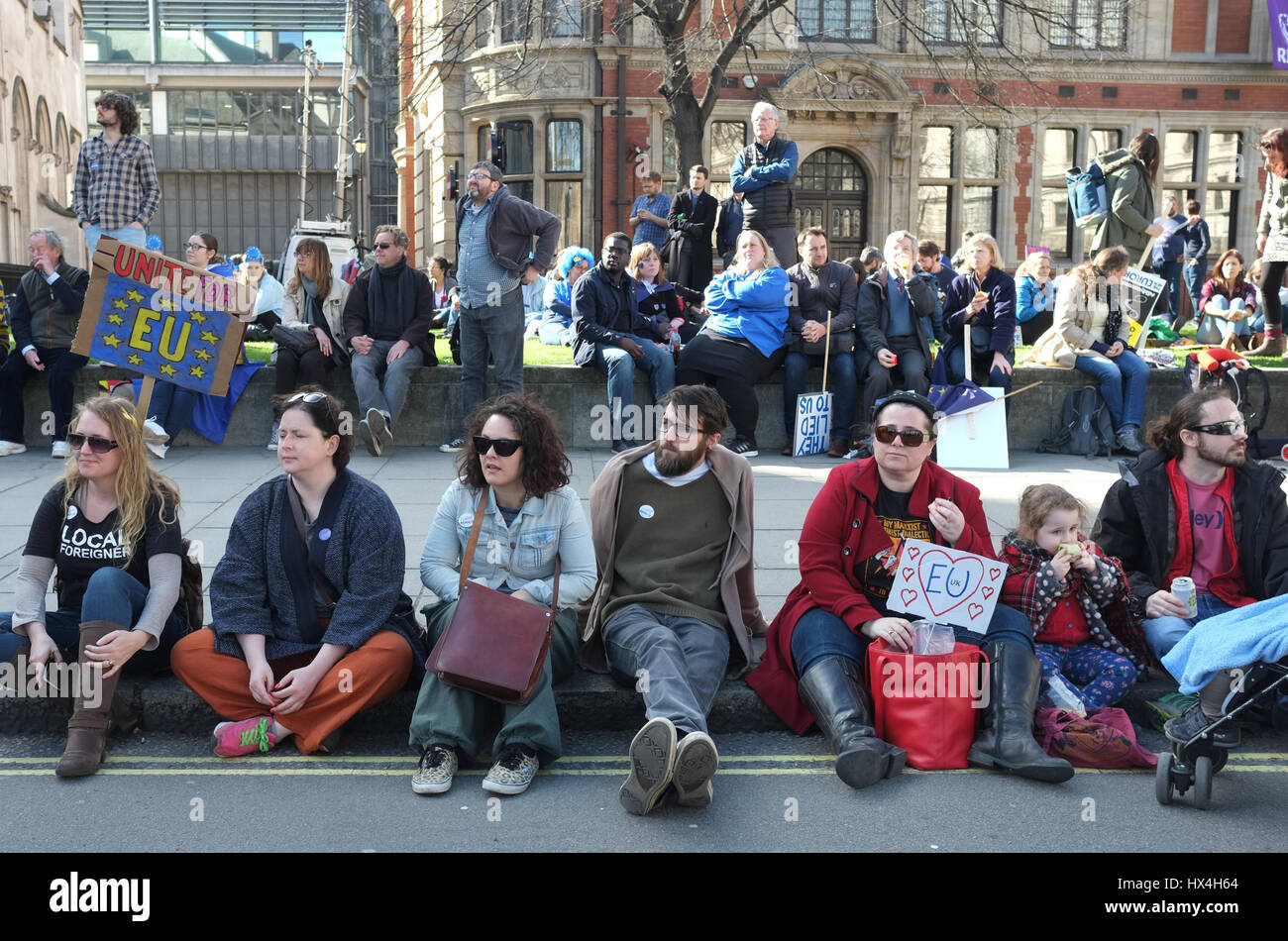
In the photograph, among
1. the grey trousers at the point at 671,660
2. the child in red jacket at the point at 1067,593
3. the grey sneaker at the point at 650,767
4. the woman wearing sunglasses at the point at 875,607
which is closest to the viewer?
the grey sneaker at the point at 650,767

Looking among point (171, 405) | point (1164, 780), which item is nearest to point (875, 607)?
point (1164, 780)

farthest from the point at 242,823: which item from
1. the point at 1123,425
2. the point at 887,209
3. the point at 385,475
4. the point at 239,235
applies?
the point at 239,235

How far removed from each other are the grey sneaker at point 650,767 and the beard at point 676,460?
133 centimetres

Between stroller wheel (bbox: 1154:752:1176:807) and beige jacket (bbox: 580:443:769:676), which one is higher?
beige jacket (bbox: 580:443:769:676)

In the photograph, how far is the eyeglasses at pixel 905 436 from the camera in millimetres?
4820

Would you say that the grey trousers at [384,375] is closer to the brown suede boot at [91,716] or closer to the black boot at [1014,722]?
the brown suede boot at [91,716]

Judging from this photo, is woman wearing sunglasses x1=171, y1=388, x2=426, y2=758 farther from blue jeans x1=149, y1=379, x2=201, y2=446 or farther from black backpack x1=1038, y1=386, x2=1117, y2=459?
black backpack x1=1038, y1=386, x2=1117, y2=459

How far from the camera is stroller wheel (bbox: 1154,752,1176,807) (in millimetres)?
4102

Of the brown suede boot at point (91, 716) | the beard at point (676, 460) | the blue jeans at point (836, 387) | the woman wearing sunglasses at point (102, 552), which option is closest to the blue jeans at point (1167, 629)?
the beard at point (676, 460)

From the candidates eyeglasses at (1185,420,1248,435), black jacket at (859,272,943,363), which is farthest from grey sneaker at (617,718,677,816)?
black jacket at (859,272,943,363)

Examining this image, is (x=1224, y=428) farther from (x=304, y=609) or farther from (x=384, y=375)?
(x=384, y=375)

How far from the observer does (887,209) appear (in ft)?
91.1

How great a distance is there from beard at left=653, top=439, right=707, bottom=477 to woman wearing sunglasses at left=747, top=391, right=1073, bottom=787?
53 centimetres

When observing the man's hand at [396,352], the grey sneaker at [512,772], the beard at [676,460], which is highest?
the man's hand at [396,352]
